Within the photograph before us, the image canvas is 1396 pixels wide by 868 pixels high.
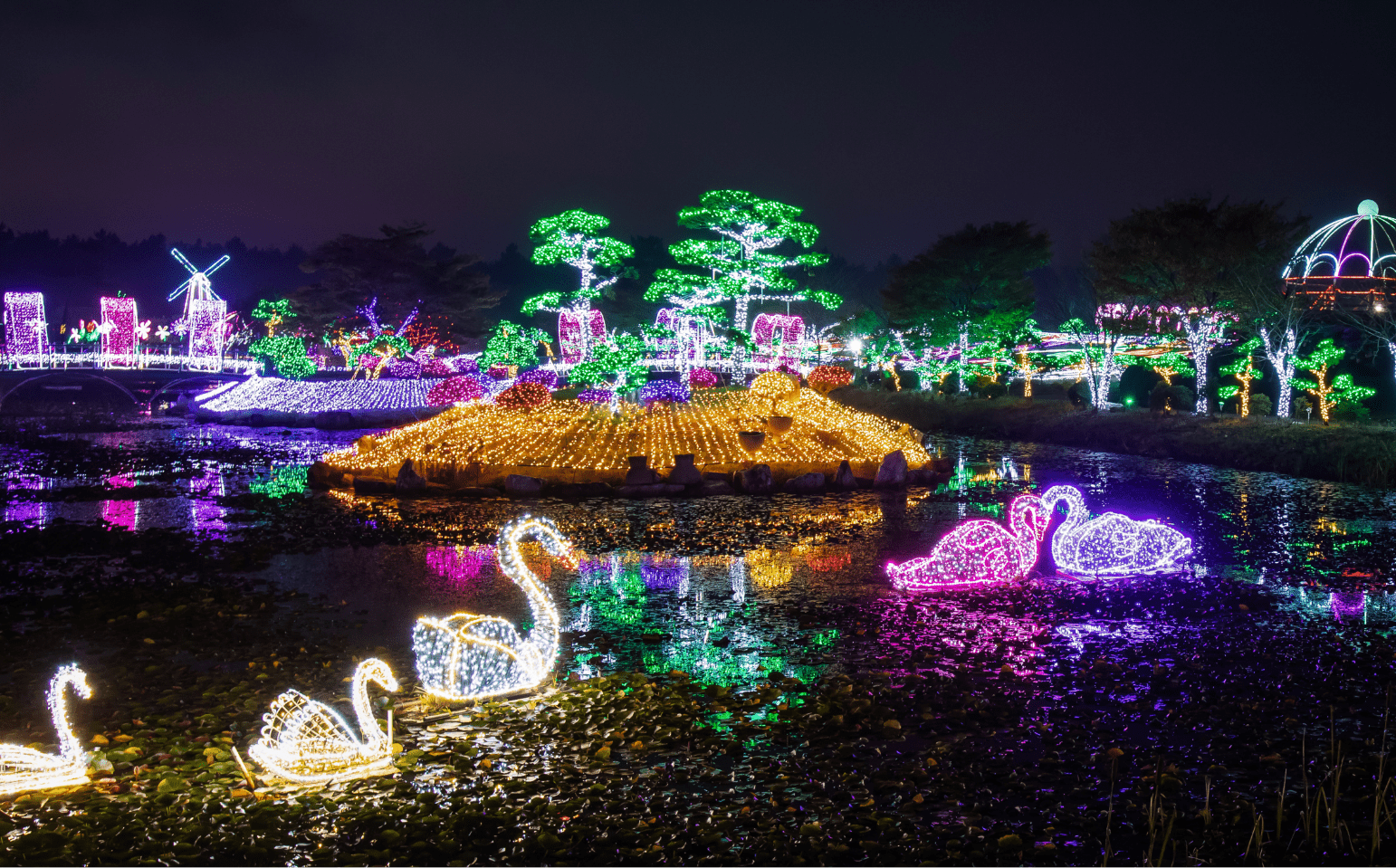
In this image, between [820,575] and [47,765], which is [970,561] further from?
[47,765]

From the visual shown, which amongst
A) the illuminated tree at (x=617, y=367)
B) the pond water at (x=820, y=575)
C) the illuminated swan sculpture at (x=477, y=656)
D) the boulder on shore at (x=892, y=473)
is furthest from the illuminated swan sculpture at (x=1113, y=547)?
the illuminated tree at (x=617, y=367)

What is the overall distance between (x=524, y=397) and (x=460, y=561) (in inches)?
420

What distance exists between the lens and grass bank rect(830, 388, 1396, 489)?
1573cm

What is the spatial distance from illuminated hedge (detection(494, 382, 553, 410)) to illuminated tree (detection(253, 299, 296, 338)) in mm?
24524

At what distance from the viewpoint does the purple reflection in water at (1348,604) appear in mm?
7535

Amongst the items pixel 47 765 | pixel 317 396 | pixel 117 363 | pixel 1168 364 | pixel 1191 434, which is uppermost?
pixel 117 363

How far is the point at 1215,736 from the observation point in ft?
16.8

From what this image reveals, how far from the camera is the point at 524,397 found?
20172mm

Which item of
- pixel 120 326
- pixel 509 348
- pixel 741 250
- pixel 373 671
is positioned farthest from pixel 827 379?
pixel 120 326

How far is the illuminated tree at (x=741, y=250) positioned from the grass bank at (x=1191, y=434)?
19.2ft

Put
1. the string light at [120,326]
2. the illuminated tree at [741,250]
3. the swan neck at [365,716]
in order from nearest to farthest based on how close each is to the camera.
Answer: the swan neck at [365,716] < the illuminated tree at [741,250] < the string light at [120,326]

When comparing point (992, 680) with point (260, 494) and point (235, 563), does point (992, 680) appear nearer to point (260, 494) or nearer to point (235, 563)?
point (235, 563)

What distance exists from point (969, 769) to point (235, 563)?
732cm

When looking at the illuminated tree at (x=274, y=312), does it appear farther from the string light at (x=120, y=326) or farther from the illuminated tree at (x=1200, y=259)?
the illuminated tree at (x=1200, y=259)
